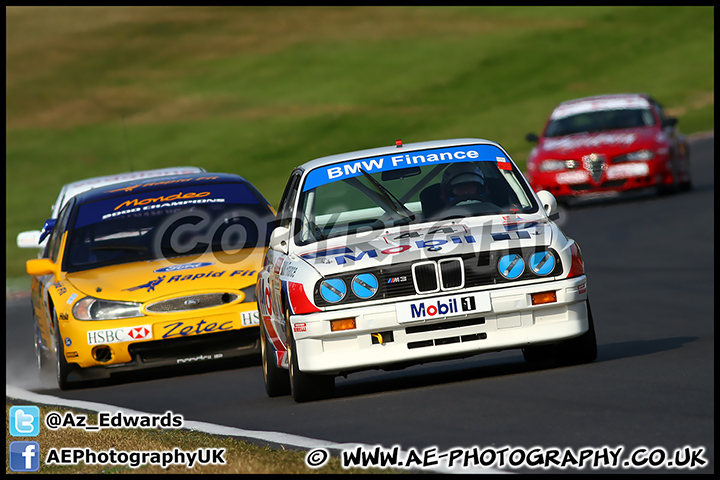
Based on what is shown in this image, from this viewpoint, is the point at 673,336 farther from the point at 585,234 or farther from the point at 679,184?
the point at 679,184

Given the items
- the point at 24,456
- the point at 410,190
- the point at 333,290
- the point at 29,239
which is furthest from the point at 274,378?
the point at 29,239

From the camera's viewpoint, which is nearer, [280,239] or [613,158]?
[280,239]

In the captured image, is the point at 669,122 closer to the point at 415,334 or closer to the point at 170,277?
the point at 170,277

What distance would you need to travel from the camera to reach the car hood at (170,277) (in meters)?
10.2

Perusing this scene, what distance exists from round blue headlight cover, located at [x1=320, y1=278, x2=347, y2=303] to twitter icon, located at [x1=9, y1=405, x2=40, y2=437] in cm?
176

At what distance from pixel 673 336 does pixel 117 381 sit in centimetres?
440

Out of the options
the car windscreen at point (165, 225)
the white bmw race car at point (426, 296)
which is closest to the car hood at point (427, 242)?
the white bmw race car at point (426, 296)

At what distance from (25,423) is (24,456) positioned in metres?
0.97

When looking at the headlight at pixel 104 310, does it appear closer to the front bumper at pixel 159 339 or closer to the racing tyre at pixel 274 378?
the front bumper at pixel 159 339

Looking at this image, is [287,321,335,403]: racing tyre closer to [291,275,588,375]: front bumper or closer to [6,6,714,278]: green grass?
Result: [291,275,588,375]: front bumper

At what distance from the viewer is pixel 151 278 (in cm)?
1038

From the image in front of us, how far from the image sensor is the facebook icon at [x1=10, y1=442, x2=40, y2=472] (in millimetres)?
6531
